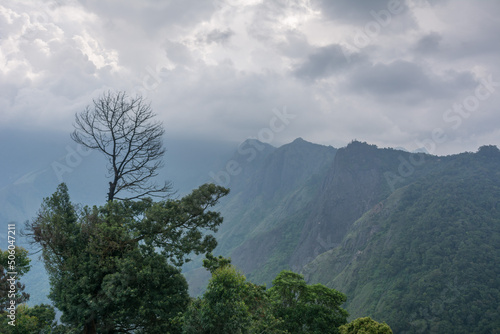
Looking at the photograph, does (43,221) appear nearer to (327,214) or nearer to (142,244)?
(142,244)

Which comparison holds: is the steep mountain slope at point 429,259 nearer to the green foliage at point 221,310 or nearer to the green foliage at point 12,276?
the green foliage at point 221,310

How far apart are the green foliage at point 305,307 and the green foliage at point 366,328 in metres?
3.49

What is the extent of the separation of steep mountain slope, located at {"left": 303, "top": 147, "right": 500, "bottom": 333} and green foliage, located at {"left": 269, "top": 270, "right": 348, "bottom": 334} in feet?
256

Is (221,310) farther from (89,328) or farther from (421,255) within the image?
(421,255)

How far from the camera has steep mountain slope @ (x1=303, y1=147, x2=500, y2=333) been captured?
292 feet

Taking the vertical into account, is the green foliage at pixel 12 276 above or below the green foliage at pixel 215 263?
above

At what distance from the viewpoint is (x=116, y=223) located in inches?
607

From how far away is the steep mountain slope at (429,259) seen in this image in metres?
89.1

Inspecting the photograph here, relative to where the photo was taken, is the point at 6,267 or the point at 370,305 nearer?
the point at 6,267

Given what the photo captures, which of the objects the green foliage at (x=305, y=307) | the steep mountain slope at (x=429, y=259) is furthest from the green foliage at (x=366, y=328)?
the steep mountain slope at (x=429, y=259)

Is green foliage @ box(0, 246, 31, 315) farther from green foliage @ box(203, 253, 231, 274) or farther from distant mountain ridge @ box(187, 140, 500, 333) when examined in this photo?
distant mountain ridge @ box(187, 140, 500, 333)

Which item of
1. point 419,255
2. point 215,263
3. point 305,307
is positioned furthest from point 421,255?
point 215,263

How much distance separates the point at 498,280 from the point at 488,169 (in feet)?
357

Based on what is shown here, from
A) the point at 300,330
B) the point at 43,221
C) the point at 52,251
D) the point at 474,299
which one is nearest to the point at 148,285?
the point at 52,251
